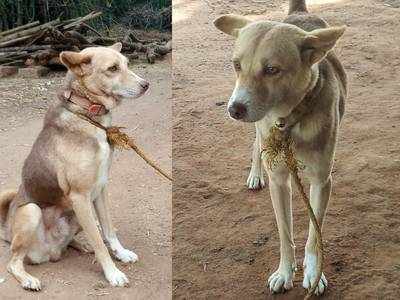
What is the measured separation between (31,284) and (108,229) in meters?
0.49

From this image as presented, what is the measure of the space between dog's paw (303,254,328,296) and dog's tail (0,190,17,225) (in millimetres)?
1413

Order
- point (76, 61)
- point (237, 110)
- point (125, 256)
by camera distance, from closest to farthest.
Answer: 1. point (237, 110)
2. point (76, 61)
3. point (125, 256)

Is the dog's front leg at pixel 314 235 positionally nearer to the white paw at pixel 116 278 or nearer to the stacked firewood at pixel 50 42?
the white paw at pixel 116 278

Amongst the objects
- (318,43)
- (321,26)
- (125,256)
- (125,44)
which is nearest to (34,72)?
(125,44)

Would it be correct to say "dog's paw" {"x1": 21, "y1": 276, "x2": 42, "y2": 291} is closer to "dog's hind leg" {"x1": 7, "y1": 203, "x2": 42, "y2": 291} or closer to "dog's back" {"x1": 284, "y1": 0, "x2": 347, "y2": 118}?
"dog's hind leg" {"x1": 7, "y1": 203, "x2": 42, "y2": 291}

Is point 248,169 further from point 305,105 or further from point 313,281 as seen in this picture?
point 305,105

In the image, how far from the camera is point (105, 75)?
288 centimetres

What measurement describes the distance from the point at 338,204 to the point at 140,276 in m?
0.86

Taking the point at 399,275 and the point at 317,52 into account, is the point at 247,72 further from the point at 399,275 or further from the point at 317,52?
the point at 399,275

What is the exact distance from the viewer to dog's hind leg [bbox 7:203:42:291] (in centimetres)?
274

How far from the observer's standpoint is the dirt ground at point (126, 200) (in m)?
2.77

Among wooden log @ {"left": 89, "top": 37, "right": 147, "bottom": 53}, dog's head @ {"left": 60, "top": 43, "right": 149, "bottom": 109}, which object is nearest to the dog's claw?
dog's head @ {"left": 60, "top": 43, "right": 149, "bottom": 109}

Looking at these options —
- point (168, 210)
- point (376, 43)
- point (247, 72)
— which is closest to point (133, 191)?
point (168, 210)

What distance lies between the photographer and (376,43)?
3408 mm
